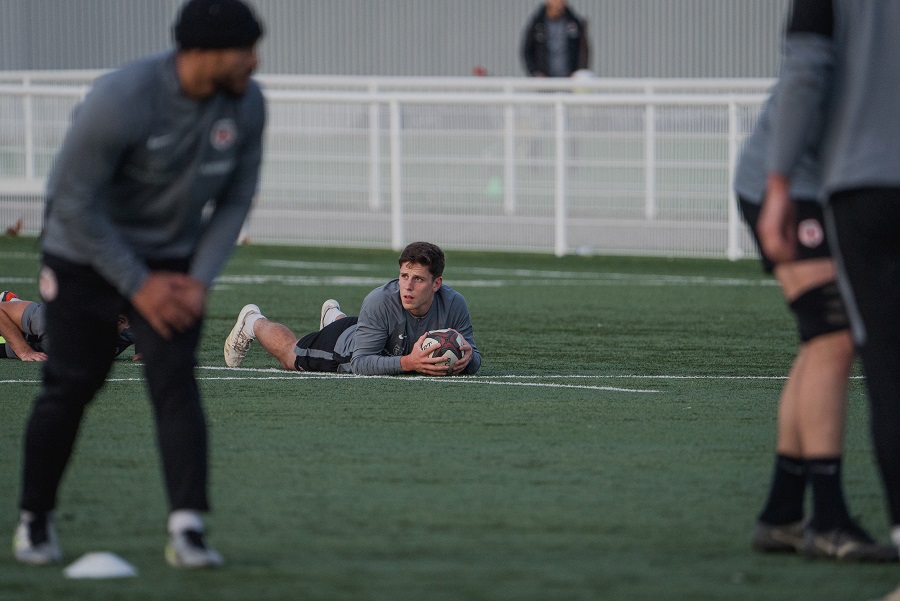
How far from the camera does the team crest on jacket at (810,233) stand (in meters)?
5.39

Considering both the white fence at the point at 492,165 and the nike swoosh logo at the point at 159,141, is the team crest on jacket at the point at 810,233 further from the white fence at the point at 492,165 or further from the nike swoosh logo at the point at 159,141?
the white fence at the point at 492,165

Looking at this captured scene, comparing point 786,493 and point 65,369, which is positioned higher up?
point 65,369

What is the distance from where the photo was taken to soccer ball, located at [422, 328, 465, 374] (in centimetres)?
1002

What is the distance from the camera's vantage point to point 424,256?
9.99 meters

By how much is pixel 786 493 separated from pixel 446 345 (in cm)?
448

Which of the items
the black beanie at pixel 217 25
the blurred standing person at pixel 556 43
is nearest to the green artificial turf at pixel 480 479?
the black beanie at pixel 217 25

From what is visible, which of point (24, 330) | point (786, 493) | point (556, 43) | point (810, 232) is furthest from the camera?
point (556, 43)

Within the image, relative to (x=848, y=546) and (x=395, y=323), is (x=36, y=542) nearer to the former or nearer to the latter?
(x=848, y=546)

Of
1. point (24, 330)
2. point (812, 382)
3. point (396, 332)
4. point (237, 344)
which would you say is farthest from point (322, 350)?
point (812, 382)

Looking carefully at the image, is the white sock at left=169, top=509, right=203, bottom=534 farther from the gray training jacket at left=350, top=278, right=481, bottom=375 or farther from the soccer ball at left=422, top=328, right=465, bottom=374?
the gray training jacket at left=350, top=278, right=481, bottom=375

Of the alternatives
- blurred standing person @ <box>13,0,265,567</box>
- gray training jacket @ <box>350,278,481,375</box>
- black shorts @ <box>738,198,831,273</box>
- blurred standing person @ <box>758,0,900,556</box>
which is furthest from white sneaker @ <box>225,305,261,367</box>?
blurred standing person @ <box>758,0,900,556</box>

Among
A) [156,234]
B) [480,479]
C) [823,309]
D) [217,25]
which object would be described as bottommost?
[480,479]

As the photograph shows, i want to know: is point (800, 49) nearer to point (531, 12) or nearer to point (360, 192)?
point (360, 192)

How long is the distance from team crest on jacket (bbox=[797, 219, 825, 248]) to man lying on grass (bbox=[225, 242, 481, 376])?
15.5 feet
